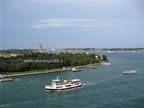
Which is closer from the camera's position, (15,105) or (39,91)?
(15,105)

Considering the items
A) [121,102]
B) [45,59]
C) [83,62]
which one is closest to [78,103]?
[121,102]

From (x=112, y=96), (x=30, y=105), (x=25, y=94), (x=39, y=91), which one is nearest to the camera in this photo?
(x=30, y=105)

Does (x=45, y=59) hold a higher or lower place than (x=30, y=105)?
higher

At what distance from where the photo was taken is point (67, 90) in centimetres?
962

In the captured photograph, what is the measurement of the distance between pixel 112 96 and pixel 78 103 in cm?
163

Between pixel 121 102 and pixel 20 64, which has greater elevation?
pixel 20 64

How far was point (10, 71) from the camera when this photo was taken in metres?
15.0

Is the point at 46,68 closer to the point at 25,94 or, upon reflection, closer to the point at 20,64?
the point at 20,64

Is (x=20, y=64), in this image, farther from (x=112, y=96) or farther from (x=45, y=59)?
(x=112, y=96)

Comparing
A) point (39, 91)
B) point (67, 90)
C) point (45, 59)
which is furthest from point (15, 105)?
point (45, 59)

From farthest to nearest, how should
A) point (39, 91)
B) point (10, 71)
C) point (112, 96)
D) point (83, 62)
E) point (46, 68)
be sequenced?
point (83, 62)
point (46, 68)
point (10, 71)
point (39, 91)
point (112, 96)

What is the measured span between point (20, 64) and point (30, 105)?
8702 millimetres

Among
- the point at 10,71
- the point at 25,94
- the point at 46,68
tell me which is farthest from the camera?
the point at 46,68

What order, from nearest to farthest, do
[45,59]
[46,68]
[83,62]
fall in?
1. [46,68]
2. [45,59]
3. [83,62]
